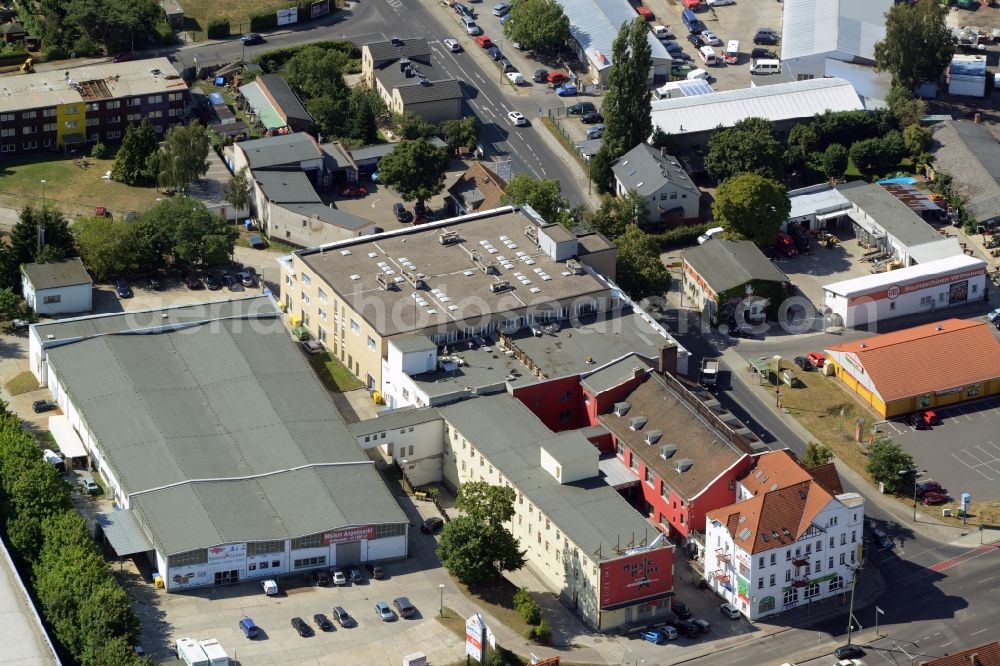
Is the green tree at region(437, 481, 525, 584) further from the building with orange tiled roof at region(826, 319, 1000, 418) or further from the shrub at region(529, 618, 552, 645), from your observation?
the building with orange tiled roof at region(826, 319, 1000, 418)

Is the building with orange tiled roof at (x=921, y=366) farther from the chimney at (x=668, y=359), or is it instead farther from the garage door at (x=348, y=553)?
the garage door at (x=348, y=553)

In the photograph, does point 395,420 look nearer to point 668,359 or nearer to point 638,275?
point 668,359

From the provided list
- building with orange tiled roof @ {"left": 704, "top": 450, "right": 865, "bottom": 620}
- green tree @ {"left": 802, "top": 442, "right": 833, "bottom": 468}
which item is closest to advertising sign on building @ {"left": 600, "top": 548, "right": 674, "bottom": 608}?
building with orange tiled roof @ {"left": 704, "top": 450, "right": 865, "bottom": 620}

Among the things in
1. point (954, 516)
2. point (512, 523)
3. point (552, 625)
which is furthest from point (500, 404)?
point (954, 516)

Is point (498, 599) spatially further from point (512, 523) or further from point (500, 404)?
point (500, 404)

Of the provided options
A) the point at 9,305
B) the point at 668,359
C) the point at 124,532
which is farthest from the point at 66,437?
the point at 668,359

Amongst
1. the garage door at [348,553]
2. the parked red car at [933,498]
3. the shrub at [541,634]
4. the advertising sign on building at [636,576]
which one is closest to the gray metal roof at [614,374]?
the advertising sign on building at [636,576]
